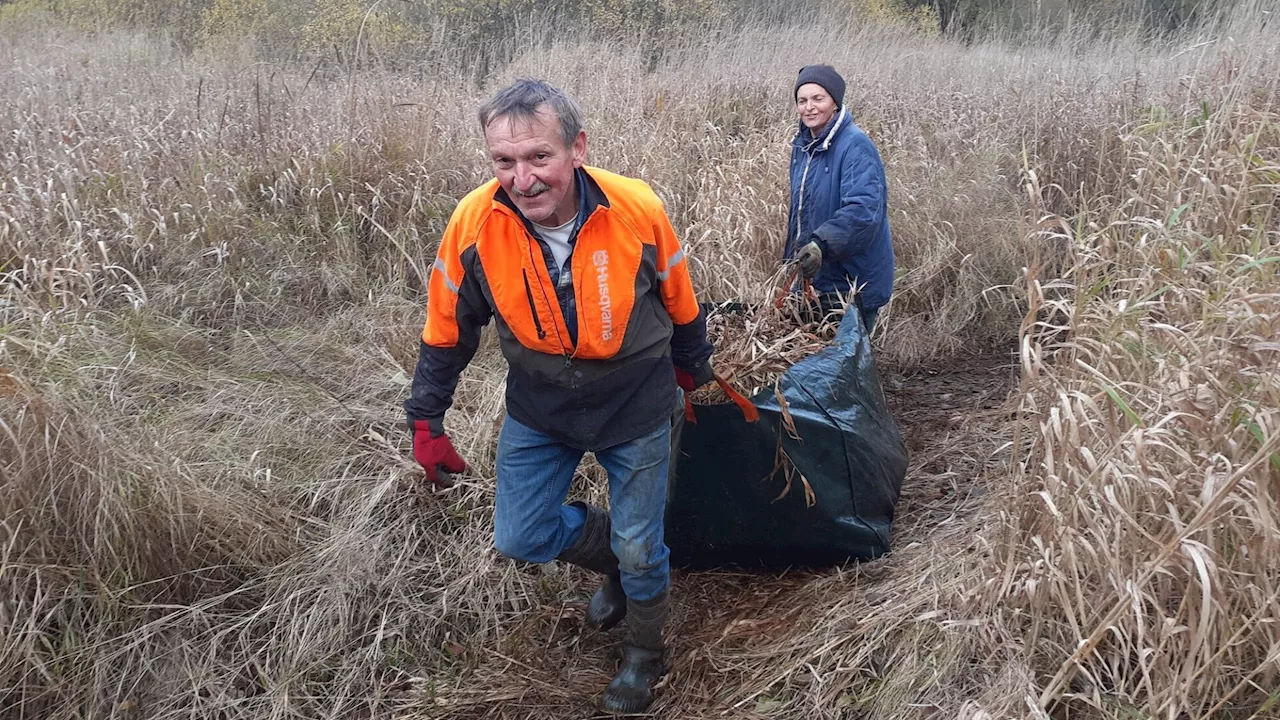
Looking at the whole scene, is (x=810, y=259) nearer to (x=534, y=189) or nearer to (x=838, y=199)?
(x=838, y=199)

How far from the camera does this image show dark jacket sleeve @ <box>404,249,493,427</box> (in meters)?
2.12

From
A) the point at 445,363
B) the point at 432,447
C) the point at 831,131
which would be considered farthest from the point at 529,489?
the point at 831,131

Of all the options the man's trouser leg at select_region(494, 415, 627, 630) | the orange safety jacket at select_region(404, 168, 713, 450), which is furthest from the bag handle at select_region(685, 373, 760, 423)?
the man's trouser leg at select_region(494, 415, 627, 630)

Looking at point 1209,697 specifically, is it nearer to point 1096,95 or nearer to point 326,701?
point 326,701

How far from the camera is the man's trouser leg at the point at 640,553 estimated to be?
86.6 inches

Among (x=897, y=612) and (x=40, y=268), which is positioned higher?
(x=40, y=268)

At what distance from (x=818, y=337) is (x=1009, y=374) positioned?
171 cm

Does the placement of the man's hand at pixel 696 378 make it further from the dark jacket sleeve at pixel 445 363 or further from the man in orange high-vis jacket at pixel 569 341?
the dark jacket sleeve at pixel 445 363

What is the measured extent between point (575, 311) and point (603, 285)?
9 centimetres

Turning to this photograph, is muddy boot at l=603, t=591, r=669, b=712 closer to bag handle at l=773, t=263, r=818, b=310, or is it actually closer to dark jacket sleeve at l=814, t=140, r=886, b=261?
bag handle at l=773, t=263, r=818, b=310

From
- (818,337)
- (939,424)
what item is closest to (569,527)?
(818,337)

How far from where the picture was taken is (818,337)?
9.78 feet

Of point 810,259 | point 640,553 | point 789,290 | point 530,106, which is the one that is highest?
point 530,106

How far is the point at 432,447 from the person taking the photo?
2.26 meters
